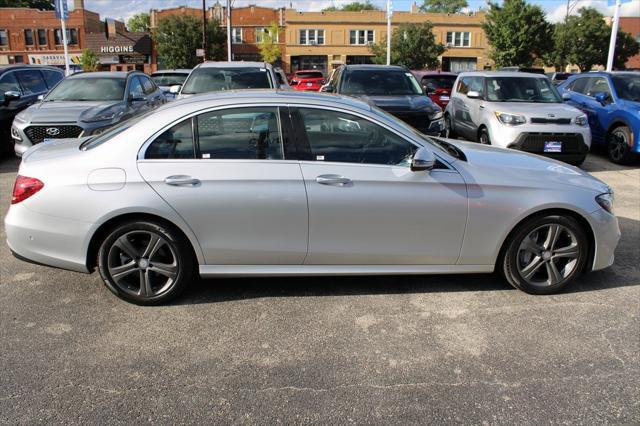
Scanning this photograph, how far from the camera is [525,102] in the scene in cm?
962

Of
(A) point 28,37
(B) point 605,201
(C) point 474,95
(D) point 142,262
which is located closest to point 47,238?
(D) point 142,262

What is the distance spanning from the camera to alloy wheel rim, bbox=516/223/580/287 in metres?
4.14

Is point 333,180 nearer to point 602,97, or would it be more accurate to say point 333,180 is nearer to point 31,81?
point 602,97

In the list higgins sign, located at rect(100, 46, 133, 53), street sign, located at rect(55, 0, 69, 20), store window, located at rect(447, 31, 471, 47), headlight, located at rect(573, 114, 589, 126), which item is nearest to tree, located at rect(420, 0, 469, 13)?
store window, located at rect(447, 31, 471, 47)

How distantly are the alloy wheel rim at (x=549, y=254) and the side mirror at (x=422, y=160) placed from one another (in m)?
1.07

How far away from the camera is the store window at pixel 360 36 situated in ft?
204

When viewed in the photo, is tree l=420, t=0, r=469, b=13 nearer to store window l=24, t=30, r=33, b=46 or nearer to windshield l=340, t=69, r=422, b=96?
store window l=24, t=30, r=33, b=46

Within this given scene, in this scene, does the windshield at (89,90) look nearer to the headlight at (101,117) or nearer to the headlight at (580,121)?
the headlight at (101,117)

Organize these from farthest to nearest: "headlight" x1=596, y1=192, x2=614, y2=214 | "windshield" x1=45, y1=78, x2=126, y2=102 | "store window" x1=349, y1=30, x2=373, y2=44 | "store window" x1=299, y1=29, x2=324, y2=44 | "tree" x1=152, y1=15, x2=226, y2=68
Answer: "store window" x1=349, y1=30, x2=373, y2=44, "store window" x1=299, y1=29, x2=324, y2=44, "tree" x1=152, y1=15, x2=226, y2=68, "windshield" x1=45, y1=78, x2=126, y2=102, "headlight" x1=596, y1=192, x2=614, y2=214

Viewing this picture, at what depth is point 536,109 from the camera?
907cm

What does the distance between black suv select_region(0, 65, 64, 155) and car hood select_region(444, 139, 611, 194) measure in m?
9.33

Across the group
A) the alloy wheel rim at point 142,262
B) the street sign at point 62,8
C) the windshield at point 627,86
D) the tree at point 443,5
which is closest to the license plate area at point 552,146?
the windshield at point 627,86

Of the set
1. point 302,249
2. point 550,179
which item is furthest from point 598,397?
point 302,249

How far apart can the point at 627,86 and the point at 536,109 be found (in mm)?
2872
